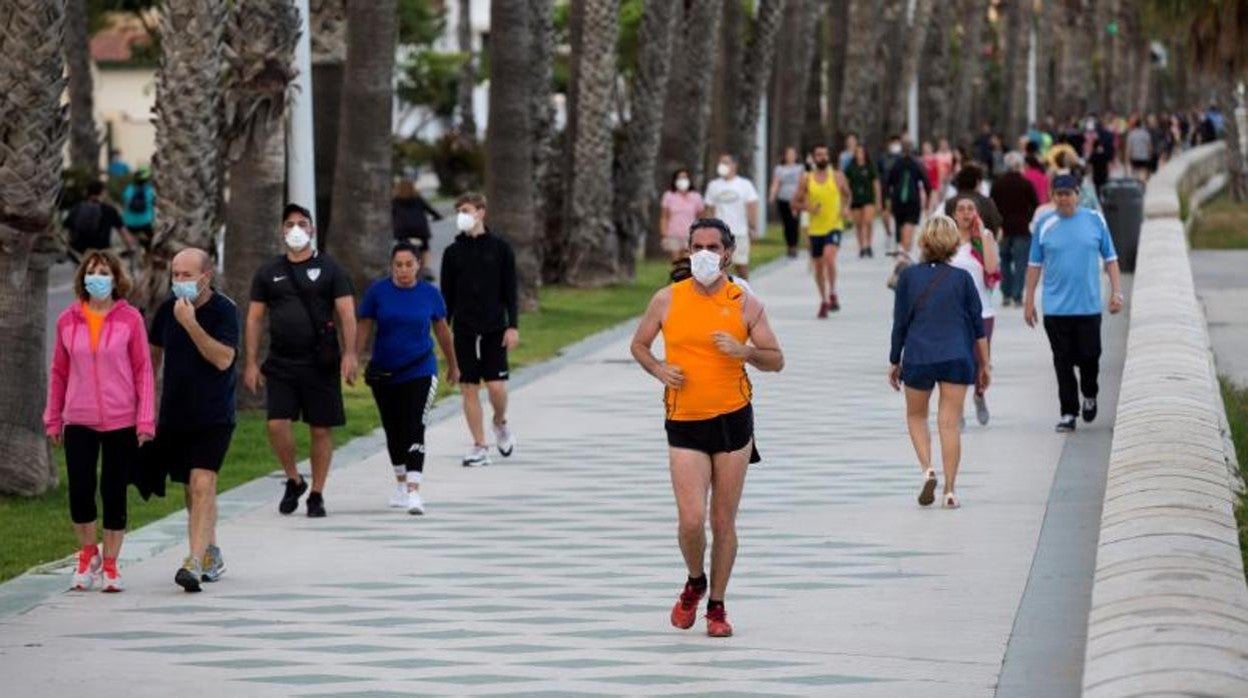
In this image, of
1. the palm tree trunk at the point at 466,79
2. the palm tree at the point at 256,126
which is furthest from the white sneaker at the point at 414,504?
the palm tree trunk at the point at 466,79

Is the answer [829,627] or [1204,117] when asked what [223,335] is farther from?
[1204,117]

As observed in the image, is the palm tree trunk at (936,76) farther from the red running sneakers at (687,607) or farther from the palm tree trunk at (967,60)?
the red running sneakers at (687,607)

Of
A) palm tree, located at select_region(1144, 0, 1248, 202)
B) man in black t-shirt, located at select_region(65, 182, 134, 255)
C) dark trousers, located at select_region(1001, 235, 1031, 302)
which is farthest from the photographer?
palm tree, located at select_region(1144, 0, 1248, 202)

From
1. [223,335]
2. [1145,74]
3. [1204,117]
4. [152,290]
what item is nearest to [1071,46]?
[1204,117]

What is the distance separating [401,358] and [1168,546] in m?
6.77

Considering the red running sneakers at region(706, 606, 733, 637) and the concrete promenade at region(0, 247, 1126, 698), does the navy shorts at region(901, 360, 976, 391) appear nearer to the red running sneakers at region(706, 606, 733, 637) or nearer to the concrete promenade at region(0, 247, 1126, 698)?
the concrete promenade at region(0, 247, 1126, 698)

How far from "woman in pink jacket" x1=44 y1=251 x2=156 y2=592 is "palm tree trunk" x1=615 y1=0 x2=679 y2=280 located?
23.6 metres

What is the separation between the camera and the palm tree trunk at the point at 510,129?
29.9m

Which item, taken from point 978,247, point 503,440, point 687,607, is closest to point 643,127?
point 978,247

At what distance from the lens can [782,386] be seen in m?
23.5

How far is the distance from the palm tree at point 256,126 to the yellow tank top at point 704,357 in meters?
9.68

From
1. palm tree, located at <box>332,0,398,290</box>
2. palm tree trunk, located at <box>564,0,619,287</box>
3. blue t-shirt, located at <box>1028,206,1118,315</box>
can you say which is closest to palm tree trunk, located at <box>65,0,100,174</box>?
palm tree trunk, located at <box>564,0,619,287</box>

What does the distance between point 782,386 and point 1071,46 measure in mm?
62916

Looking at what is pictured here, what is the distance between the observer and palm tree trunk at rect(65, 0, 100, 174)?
150ft
